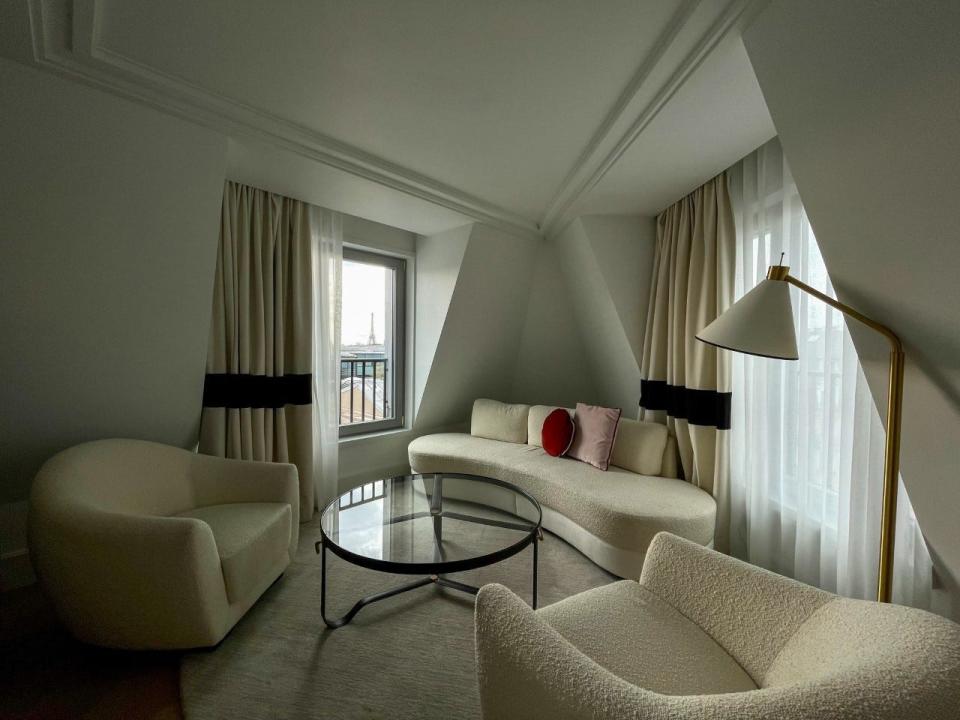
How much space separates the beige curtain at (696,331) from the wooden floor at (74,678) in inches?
103

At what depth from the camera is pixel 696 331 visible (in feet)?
8.03

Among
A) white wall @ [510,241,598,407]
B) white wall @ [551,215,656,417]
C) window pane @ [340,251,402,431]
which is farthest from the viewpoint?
white wall @ [510,241,598,407]

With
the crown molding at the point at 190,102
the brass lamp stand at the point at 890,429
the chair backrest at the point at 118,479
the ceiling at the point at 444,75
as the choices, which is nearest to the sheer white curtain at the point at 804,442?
the ceiling at the point at 444,75

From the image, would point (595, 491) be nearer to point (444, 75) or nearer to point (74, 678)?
point (444, 75)

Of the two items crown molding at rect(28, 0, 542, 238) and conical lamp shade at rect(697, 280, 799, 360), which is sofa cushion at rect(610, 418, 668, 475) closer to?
conical lamp shade at rect(697, 280, 799, 360)

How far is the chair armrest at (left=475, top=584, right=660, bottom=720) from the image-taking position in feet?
2.37

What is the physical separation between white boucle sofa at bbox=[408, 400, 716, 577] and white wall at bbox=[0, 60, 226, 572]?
1858mm

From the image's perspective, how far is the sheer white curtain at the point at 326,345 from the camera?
2.91m

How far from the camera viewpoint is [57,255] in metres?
1.63

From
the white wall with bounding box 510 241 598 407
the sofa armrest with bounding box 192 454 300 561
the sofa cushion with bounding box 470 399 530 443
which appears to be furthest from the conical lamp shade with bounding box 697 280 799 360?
the white wall with bounding box 510 241 598 407

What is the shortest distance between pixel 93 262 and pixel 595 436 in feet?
9.29

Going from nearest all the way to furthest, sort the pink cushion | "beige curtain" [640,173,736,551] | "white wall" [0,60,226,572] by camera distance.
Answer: "white wall" [0,60,226,572], "beige curtain" [640,173,736,551], the pink cushion

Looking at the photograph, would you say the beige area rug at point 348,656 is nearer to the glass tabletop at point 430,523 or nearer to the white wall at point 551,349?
the glass tabletop at point 430,523

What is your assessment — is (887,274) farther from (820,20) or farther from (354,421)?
(354,421)
